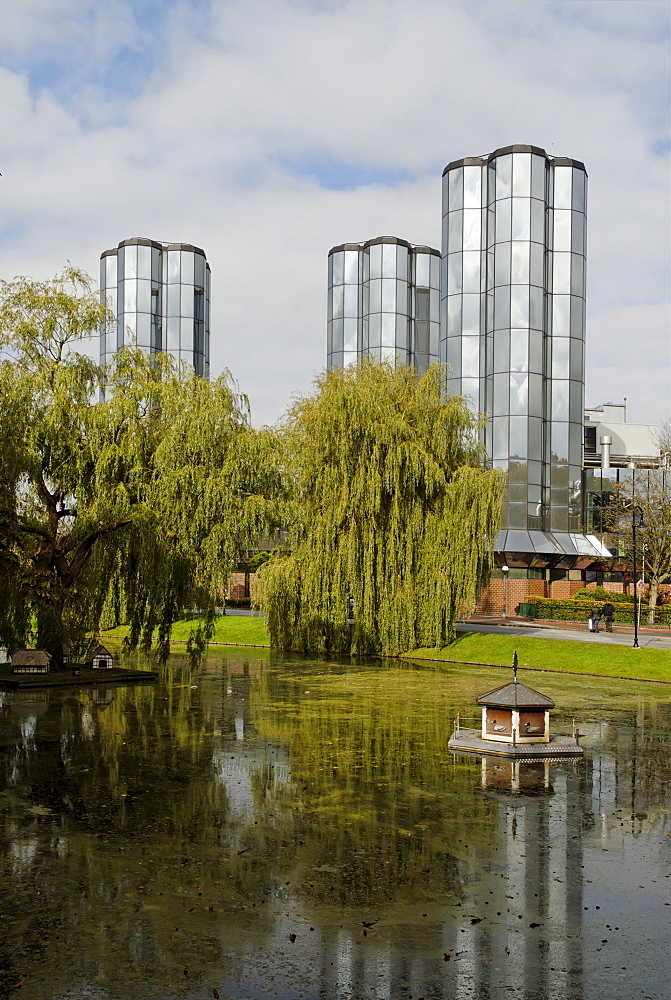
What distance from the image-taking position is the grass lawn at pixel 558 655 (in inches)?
1256

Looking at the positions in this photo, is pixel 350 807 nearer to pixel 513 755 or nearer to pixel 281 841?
pixel 281 841

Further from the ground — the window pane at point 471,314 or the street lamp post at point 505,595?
the window pane at point 471,314

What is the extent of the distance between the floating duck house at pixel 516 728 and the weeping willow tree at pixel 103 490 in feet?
38.5

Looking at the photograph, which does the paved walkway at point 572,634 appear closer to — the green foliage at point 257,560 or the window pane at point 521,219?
the green foliage at point 257,560

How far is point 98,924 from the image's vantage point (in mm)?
8938

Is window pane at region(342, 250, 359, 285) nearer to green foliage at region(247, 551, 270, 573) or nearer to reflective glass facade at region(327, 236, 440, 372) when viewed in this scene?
reflective glass facade at region(327, 236, 440, 372)

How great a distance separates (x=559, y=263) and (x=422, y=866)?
53.0m

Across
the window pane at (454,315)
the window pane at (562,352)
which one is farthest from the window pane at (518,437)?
the window pane at (454,315)

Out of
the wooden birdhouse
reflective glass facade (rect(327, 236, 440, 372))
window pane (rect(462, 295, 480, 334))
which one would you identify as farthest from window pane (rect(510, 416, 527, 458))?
the wooden birdhouse

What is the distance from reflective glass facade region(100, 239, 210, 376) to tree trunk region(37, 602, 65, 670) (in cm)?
5549

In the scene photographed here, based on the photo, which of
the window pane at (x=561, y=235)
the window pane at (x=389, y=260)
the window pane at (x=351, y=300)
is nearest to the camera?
the window pane at (x=561, y=235)

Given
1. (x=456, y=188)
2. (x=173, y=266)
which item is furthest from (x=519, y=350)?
(x=173, y=266)

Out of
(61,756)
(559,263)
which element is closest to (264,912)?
(61,756)

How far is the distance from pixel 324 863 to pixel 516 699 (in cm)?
792
